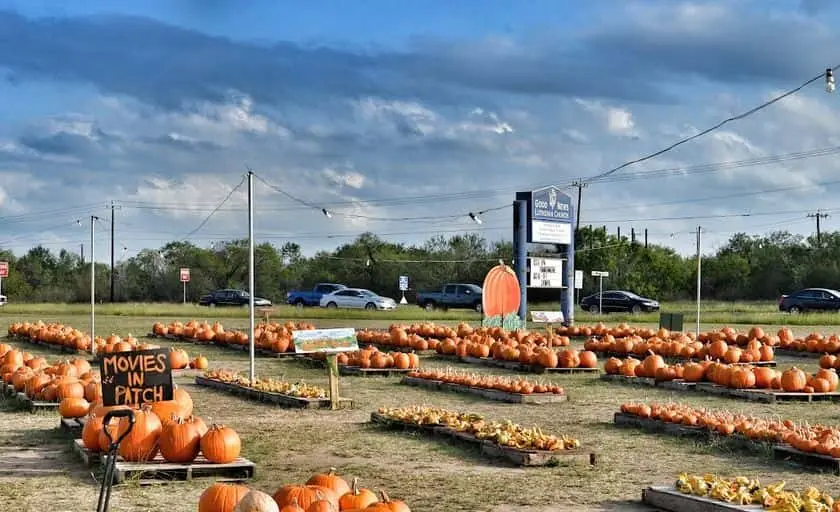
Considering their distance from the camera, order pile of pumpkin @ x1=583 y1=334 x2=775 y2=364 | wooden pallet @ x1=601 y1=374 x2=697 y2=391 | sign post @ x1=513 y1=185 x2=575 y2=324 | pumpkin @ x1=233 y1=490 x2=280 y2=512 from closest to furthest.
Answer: pumpkin @ x1=233 y1=490 x2=280 y2=512 → wooden pallet @ x1=601 y1=374 x2=697 y2=391 → pile of pumpkin @ x1=583 y1=334 x2=775 y2=364 → sign post @ x1=513 y1=185 x2=575 y2=324

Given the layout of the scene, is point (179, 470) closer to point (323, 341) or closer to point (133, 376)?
point (133, 376)

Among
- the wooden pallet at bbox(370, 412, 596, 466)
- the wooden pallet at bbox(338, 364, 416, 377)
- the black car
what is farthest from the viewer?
the black car

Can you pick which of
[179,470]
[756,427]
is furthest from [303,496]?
[756,427]

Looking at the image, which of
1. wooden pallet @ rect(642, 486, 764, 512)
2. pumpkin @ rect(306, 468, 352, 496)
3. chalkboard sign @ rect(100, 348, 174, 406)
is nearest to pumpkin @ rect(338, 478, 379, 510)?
pumpkin @ rect(306, 468, 352, 496)

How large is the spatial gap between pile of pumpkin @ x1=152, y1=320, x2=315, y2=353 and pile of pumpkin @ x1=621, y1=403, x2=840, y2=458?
1352cm

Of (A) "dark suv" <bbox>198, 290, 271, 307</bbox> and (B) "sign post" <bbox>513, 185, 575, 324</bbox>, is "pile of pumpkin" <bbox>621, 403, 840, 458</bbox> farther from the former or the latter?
(A) "dark suv" <bbox>198, 290, 271, 307</bbox>

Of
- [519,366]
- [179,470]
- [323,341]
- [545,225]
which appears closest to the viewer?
[179,470]

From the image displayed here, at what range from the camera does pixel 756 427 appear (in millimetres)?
13375

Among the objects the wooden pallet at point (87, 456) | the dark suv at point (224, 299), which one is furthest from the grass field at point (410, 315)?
the wooden pallet at point (87, 456)

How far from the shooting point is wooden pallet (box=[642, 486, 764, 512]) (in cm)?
875

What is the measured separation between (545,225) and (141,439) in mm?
25845

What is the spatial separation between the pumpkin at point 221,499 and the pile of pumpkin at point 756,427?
6848mm

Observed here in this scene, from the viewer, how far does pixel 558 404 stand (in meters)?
18.1

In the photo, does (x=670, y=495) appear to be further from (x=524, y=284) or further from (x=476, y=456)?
(x=524, y=284)
